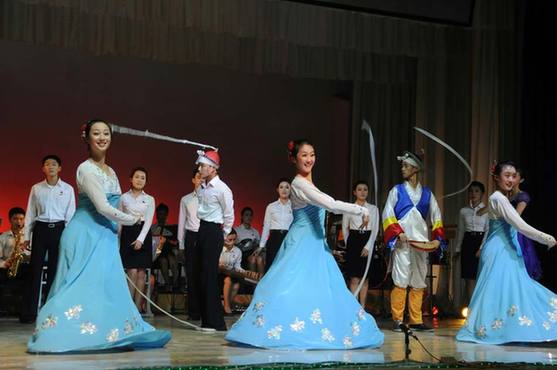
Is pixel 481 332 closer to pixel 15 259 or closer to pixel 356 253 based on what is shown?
pixel 356 253

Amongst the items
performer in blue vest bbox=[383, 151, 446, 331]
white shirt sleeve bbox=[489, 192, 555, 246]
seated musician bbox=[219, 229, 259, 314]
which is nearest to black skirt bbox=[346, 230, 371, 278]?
seated musician bbox=[219, 229, 259, 314]

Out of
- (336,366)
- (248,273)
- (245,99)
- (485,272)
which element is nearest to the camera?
(336,366)

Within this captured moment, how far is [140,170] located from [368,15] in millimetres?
3929

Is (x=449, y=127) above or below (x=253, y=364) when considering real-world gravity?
above

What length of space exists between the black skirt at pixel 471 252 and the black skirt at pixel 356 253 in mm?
1103

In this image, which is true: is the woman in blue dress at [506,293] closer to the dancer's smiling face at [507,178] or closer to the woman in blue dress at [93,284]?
the dancer's smiling face at [507,178]

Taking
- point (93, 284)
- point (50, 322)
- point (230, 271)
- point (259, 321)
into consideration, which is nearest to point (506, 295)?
point (259, 321)

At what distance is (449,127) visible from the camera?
11555 mm

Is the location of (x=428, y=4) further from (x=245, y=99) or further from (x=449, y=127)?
(x=245, y=99)

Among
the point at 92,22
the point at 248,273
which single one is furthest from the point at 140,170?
the point at 92,22

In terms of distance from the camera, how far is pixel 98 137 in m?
5.47

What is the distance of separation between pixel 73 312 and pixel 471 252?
529cm

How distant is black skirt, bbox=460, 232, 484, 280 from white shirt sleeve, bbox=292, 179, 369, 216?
3.91 meters

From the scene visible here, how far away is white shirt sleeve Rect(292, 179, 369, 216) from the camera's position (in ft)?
→ 18.6
